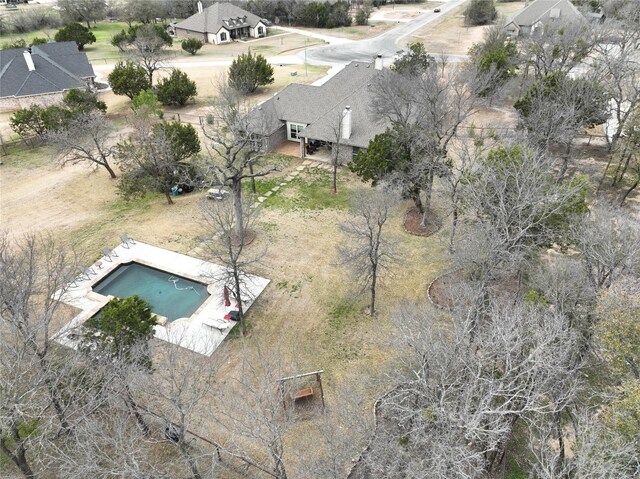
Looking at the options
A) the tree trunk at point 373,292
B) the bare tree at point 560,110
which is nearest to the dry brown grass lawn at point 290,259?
the tree trunk at point 373,292

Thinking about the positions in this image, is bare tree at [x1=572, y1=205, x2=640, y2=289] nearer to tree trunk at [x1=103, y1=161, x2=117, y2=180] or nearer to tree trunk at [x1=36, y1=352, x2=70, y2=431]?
tree trunk at [x1=36, y1=352, x2=70, y2=431]

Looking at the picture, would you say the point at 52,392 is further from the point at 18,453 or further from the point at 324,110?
the point at 324,110

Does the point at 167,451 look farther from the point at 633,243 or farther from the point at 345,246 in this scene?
the point at 633,243

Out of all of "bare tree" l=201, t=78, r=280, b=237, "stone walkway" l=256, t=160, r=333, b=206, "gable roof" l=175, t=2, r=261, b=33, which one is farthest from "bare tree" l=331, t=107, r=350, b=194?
"gable roof" l=175, t=2, r=261, b=33

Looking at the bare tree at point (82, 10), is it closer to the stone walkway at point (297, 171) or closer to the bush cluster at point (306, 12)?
the bush cluster at point (306, 12)

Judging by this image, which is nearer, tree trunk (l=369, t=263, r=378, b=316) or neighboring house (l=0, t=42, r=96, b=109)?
tree trunk (l=369, t=263, r=378, b=316)

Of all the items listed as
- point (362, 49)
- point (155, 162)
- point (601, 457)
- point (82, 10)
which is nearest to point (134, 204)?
point (155, 162)
